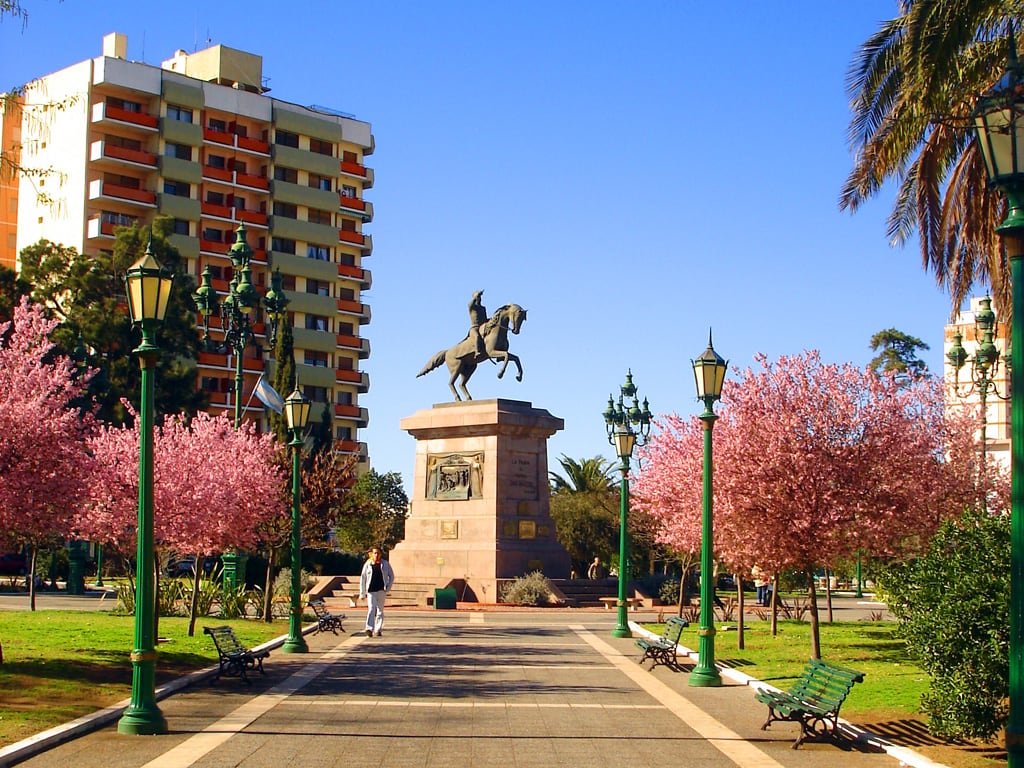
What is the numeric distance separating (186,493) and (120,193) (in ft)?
227

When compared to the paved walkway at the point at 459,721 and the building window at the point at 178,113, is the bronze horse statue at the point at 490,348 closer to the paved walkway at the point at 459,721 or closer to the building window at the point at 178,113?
the paved walkway at the point at 459,721

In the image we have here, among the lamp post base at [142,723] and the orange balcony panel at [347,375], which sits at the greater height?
the orange balcony panel at [347,375]

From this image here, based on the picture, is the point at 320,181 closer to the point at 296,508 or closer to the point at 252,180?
the point at 252,180

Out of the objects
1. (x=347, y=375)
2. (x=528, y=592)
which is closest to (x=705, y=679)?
(x=528, y=592)

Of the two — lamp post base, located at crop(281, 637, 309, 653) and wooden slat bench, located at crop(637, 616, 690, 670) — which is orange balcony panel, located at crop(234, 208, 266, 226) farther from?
wooden slat bench, located at crop(637, 616, 690, 670)

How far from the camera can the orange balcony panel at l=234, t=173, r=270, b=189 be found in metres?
94.4

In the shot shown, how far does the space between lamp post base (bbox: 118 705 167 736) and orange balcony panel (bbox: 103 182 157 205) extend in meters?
78.5

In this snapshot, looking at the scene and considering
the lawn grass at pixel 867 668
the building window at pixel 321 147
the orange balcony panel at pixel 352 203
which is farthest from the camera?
the orange balcony panel at pixel 352 203

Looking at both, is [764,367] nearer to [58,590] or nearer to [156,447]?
[156,447]

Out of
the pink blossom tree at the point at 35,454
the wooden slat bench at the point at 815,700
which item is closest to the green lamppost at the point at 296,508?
the pink blossom tree at the point at 35,454

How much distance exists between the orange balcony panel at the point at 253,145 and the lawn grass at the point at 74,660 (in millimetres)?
66761

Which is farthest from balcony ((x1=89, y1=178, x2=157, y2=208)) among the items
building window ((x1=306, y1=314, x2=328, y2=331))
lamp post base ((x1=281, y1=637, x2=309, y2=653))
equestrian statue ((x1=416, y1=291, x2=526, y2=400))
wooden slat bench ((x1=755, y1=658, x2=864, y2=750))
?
wooden slat bench ((x1=755, y1=658, x2=864, y2=750))

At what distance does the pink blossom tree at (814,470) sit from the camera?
21.5m

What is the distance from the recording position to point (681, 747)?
13.5 metres
